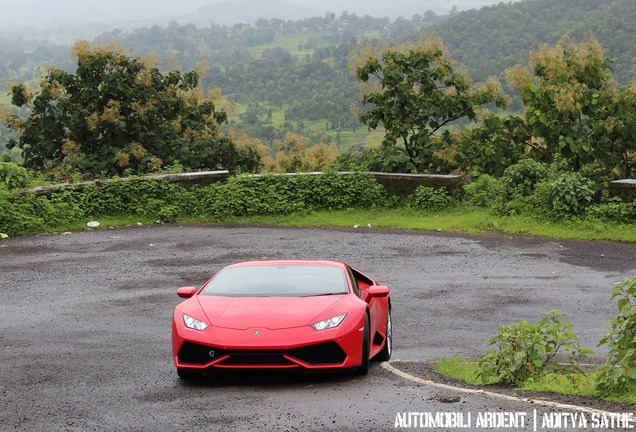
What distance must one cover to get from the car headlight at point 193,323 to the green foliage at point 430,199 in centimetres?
1472

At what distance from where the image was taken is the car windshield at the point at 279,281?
35.3ft

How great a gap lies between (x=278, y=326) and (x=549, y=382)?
2718 mm

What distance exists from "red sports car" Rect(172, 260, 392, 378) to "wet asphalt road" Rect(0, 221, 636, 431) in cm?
28

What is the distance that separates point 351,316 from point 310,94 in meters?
89.6

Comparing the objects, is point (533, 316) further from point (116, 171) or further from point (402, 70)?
point (116, 171)

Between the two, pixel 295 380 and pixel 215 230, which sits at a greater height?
pixel 295 380

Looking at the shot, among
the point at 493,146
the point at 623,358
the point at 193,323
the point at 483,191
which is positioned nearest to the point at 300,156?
the point at 493,146

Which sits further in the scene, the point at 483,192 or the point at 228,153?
the point at 228,153

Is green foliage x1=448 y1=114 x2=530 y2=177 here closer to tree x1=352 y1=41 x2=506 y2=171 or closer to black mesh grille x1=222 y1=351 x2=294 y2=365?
tree x1=352 y1=41 x2=506 y2=171

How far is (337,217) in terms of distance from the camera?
23.6 meters

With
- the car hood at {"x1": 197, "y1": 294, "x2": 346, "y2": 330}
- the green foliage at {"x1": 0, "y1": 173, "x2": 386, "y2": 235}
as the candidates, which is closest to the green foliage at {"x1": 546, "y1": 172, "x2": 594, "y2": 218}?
the green foliage at {"x1": 0, "y1": 173, "x2": 386, "y2": 235}

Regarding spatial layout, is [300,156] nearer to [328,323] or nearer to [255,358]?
[328,323]

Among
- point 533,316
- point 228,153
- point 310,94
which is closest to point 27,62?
point 310,94

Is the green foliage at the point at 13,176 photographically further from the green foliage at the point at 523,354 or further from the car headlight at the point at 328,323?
the green foliage at the point at 523,354
